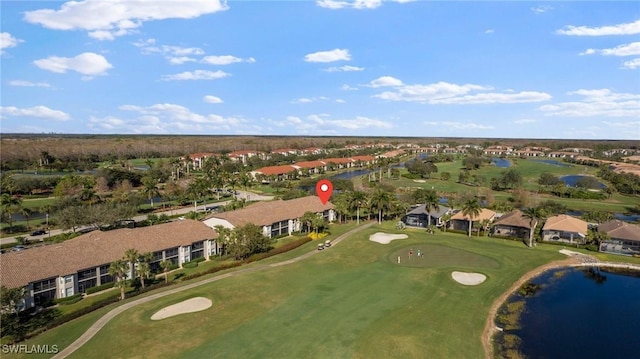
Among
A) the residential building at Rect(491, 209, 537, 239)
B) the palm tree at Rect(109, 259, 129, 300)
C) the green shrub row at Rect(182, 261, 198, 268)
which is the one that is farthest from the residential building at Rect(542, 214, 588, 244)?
the palm tree at Rect(109, 259, 129, 300)

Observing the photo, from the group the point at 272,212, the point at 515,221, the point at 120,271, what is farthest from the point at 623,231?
the point at 120,271

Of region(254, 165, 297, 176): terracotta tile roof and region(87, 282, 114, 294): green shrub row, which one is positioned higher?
region(254, 165, 297, 176): terracotta tile roof

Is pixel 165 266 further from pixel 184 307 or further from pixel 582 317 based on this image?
pixel 582 317

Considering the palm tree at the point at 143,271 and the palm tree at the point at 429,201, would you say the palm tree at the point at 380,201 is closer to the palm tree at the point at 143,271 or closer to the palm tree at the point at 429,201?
the palm tree at the point at 429,201

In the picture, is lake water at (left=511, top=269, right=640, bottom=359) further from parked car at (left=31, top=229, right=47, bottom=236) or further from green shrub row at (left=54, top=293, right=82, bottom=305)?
parked car at (left=31, top=229, right=47, bottom=236)

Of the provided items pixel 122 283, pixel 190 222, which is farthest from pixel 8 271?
pixel 190 222

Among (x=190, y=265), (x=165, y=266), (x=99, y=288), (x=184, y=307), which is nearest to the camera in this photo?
(x=184, y=307)

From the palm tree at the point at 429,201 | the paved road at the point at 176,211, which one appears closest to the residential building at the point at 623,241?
the palm tree at the point at 429,201
